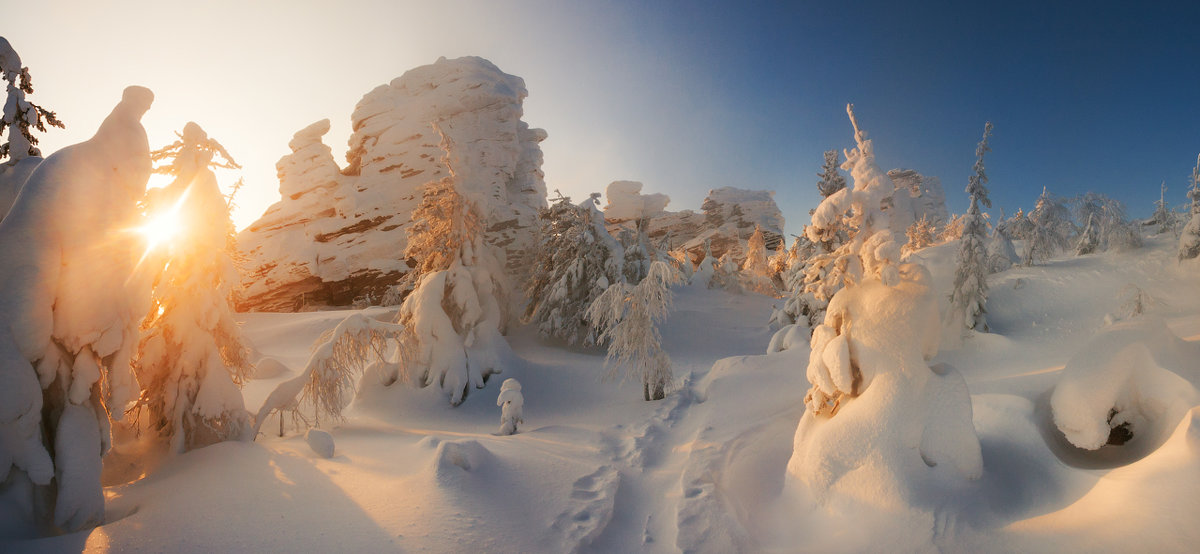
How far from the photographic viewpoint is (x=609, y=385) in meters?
13.8

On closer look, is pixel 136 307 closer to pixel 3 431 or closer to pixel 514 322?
pixel 3 431

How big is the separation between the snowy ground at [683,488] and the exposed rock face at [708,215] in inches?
1602

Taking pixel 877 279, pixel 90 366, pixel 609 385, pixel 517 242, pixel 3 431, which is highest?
pixel 517 242

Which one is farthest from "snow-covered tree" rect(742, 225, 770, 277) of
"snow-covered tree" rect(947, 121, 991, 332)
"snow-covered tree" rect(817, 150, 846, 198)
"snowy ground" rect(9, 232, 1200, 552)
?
"snowy ground" rect(9, 232, 1200, 552)

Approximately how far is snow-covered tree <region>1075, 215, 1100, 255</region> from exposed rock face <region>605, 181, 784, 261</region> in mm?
31975

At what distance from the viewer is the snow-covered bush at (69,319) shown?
445cm

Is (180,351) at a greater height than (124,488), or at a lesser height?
greater

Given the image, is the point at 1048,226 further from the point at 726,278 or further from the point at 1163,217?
the point at 726,278

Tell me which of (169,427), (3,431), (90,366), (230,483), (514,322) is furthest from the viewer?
(514,322)

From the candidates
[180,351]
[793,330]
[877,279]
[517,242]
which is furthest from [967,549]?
[517,242]

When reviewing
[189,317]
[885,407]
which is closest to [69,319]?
[189,317]

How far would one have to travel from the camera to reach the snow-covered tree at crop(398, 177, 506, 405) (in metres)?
12.6

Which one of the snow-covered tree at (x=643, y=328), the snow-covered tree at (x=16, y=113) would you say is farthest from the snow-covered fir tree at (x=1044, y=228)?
the snow-covered tree at (x=16, y=113)

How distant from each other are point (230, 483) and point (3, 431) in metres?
1.95
